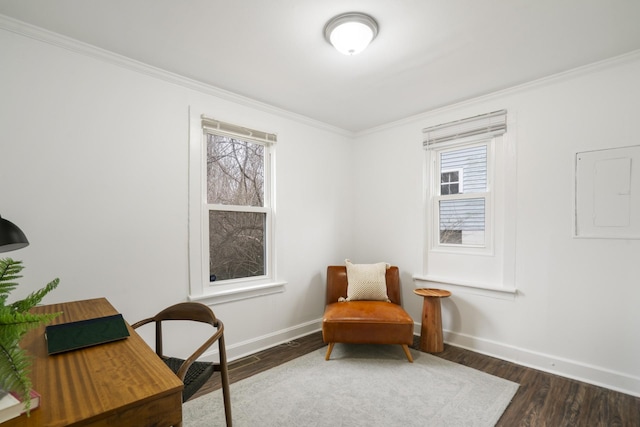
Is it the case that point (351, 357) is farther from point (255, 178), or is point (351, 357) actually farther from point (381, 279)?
point (255, 178)

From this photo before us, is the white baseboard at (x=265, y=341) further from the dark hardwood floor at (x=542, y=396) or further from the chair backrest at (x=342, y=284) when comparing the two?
the chair backrest at (x=342, y=284)

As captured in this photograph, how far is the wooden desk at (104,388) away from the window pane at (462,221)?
9.74 ft

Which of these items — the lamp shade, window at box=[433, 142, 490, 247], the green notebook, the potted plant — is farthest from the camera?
window at box=[433, 142, 490, 247]

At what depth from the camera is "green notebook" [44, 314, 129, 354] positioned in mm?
1114

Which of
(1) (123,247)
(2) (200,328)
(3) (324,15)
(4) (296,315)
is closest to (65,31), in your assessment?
(1) (123,247)

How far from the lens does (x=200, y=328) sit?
264cm

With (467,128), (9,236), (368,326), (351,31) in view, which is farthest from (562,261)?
(9,236)

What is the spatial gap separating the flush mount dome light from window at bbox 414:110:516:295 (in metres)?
1.64

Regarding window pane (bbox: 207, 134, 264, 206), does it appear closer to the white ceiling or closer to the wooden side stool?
the white ceiling

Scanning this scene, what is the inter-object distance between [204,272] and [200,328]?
472mm

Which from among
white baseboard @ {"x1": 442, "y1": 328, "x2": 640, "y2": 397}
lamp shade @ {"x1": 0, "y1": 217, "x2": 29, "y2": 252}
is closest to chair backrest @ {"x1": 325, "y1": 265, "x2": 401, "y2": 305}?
white baseboard @ {"x1": 442, "y1": 328, "x2": 640, "y2": 397}

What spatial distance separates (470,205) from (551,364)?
151cm

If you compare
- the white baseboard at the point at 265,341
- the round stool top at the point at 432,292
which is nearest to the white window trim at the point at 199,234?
the white baseboard at the point at 265,341

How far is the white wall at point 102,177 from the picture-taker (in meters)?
A: 1.92
